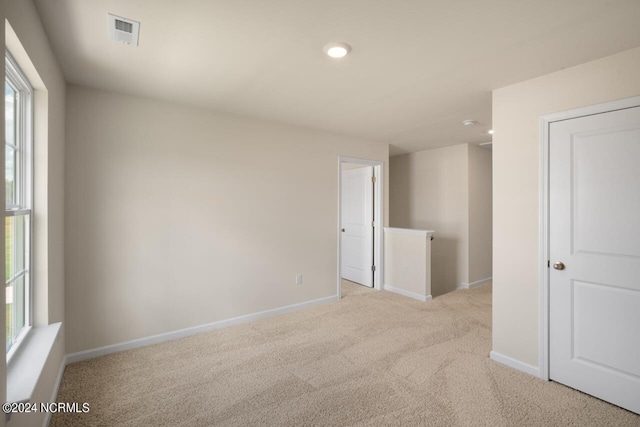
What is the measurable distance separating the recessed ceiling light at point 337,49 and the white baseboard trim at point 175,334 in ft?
9.27

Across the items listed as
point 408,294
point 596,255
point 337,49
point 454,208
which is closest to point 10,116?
point 337,49

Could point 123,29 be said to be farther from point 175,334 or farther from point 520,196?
point 520,196

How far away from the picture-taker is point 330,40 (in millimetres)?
1991

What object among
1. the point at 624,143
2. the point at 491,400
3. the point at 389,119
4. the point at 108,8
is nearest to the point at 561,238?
the point at 624,143

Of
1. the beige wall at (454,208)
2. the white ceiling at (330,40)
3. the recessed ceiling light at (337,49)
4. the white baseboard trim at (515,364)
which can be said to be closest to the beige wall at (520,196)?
the white baseboard trim at (515,364)

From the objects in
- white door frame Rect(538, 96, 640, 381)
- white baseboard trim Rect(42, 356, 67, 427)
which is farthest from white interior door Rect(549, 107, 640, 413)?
white baseboard trim Rect(42, 356, 67, 427)

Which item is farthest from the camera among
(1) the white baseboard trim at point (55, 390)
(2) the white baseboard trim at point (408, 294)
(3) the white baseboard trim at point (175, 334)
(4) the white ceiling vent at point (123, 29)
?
(2) the white baseboard trim at point (408, 294)

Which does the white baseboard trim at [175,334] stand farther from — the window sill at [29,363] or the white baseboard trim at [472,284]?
the white baseboard trim at [472,284]

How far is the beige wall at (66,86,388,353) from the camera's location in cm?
279

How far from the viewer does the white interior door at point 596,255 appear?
82.7 inches

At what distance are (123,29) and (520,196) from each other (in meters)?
3.00

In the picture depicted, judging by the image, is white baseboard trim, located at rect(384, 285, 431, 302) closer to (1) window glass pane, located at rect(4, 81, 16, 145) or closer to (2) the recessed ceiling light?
(2) the recessed ceiling light

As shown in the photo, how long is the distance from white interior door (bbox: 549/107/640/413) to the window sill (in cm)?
323

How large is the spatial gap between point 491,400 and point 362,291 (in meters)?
2.80
